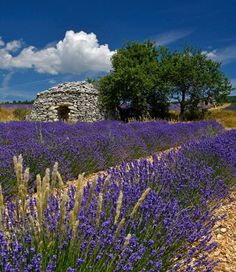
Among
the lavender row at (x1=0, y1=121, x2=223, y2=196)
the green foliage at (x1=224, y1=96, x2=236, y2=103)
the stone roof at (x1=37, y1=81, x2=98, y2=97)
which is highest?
the stone roof at (x1=37, y1=81, x2=98, y2=97)

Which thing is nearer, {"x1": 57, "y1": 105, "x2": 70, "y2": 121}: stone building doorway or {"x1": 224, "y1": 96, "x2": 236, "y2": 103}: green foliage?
{"x1": 57, "y1": 105, "x2": 70, "y2": 121}: stone building doorway

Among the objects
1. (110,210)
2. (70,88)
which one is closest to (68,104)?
(70,88)

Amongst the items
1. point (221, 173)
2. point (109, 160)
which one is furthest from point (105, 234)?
point (109, 160)

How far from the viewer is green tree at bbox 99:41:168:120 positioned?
678 inches

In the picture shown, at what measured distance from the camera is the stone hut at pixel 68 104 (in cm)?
1573

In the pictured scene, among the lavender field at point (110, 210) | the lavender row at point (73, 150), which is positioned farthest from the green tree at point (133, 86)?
the lavender field at point (110, 210)

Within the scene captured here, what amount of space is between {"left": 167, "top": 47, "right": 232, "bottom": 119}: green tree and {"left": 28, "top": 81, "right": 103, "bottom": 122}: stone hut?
18.2 ft

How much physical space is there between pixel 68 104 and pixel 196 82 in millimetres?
7629

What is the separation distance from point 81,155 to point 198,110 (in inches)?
620

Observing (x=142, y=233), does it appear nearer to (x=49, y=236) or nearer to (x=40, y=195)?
(x=49, y=236)

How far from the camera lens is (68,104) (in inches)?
625

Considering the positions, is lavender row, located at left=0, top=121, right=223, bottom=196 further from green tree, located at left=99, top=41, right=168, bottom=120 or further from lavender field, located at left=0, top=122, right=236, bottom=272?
green tree, located at left=99, top=41, right=168, bottom=120

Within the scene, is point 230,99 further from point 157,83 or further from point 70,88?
point 70,88

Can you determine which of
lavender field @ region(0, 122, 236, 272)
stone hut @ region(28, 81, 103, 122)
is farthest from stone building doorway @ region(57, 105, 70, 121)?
lavender field @ region(0, 122, 236, 272)
